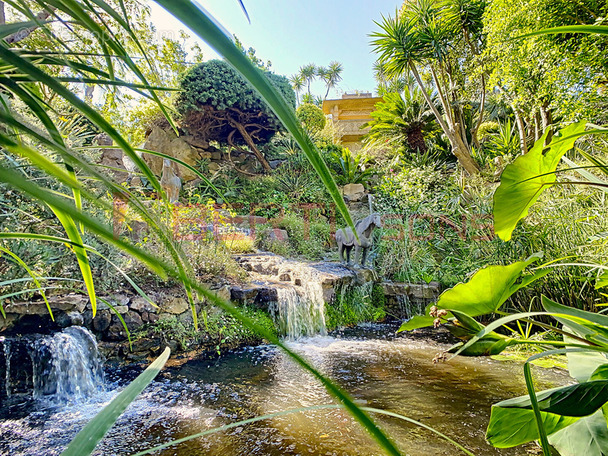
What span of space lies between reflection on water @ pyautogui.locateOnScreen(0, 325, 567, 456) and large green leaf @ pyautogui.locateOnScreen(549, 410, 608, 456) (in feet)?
5.49

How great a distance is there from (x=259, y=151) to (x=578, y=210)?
10.5 metres

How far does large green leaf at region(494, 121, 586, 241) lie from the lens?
85 centimetres

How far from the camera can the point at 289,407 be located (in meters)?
2.79

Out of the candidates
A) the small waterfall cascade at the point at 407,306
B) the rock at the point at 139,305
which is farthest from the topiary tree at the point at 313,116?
the rock at the point at 139,305

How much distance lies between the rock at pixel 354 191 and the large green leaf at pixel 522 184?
10.2m

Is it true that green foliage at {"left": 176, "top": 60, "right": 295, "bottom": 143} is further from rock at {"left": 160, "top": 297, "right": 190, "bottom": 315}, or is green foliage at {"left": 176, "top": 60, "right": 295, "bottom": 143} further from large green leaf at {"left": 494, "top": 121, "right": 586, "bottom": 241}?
large green leaf at {"left": 494, "top": 121, "right": 586, "bottom": 241}

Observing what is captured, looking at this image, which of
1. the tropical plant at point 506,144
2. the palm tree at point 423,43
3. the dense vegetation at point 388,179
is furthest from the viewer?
the tropical plant at point 506,144

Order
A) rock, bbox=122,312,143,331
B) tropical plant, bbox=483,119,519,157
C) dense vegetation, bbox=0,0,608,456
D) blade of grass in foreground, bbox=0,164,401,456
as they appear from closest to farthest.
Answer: blade of grass in foreground, bbox=0,164,401,456 → dense vegetation, bbox=0,0,608,456 → rock, bbox=122,312,143,331 → tropical plant, bbox=483,119,519,157

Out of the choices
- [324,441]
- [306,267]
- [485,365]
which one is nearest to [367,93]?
[306,267]

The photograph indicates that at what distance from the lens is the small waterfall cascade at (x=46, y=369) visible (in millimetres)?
3088

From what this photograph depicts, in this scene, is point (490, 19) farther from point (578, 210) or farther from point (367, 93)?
point (367, 93)

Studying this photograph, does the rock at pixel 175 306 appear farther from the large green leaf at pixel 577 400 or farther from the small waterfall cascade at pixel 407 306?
the large green leaf at pixel 577 400

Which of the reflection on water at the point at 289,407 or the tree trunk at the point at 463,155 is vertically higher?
the tree trunk at the point at 463,155

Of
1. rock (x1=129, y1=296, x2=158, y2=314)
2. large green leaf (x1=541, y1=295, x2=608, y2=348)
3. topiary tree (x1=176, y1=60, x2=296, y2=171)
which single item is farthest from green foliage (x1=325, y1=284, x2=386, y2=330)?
topiary tree (x1=176, y1=60, x2=296, y2=171)
